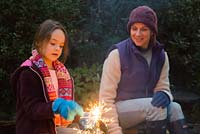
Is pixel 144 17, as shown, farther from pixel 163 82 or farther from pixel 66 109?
pixel 66 109

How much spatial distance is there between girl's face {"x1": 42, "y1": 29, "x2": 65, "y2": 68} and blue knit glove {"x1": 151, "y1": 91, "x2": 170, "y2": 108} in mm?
795

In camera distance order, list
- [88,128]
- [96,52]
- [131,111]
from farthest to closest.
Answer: [96,52] < [131,111] < [88,128]

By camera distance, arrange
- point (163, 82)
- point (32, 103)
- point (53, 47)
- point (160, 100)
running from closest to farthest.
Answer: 1. point (32, 103)
2. point (53, 47)
3. point (160, 100)
4. point (163, 82)

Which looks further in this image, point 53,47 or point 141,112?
point 141,112

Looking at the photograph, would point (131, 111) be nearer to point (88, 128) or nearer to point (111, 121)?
point (111, 121)

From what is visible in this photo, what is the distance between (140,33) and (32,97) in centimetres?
109

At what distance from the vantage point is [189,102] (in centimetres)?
552

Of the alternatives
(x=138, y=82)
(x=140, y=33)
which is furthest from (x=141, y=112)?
(x=140, y=33)

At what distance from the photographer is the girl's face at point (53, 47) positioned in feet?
10.3

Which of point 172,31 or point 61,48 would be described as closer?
point 61,48

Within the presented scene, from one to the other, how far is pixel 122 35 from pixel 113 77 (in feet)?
6.53

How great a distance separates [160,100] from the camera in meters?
3.36

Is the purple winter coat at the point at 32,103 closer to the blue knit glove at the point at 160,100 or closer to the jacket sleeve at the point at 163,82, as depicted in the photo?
the blue knit glove at the point at 160,100

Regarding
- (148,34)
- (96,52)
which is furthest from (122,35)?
(148,34)
